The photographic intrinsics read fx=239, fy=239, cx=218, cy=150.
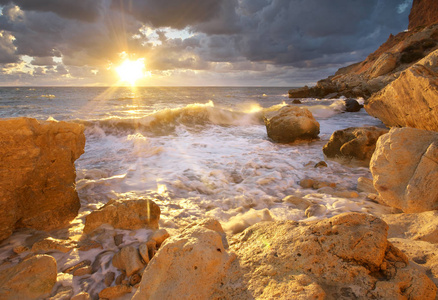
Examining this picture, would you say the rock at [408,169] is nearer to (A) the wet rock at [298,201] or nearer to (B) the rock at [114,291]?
(A) the wet rock at [298,201]

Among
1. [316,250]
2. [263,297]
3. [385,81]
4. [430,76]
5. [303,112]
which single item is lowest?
[263,297]

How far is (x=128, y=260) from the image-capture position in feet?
7.91

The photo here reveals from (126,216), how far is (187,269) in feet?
6.29

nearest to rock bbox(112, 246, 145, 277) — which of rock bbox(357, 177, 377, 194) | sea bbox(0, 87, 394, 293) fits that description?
sea bbox(0, 87, 394, 293)

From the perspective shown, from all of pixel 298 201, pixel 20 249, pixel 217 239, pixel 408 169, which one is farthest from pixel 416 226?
pixel 20 249

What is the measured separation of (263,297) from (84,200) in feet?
12.3

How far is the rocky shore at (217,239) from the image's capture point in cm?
139

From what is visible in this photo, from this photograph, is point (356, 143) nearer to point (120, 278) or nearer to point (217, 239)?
point (217, 239)

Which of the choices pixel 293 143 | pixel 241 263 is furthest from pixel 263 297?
pixel 293 143

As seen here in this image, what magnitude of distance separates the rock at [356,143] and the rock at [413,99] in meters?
0.59

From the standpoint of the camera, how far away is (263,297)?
1300mm

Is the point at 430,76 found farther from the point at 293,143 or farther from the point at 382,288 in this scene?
the point at 382,288

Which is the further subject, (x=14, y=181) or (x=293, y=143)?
(x=293, y=143)

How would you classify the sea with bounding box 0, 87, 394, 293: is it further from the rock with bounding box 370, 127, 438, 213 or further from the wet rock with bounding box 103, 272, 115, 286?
the rock with bounding box 370, 127, 438, 213
